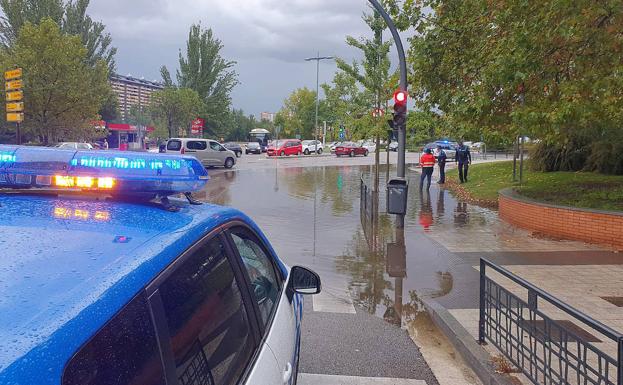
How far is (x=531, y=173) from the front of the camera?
72.6 feet

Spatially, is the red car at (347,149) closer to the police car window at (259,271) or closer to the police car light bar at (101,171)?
the police car window at (259,271)

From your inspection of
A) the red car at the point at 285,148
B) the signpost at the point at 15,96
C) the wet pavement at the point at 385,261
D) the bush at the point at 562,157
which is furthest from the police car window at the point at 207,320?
the red car at the point at 285,148

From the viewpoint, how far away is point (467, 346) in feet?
15.8

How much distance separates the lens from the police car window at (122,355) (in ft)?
3.86

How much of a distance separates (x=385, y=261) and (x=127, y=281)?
25.2 feet

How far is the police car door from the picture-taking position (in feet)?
7.98

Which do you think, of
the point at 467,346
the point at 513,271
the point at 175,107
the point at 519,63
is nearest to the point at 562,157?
the point at 519,63

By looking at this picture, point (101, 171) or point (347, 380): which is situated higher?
point (101, 171)

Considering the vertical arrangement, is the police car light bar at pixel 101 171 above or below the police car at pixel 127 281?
above

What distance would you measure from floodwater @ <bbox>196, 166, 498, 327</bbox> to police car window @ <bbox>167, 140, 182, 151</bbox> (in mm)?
9970

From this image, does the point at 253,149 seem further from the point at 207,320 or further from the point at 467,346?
the point at 207,320

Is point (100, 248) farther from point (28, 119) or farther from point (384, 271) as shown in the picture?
point (28, 119)

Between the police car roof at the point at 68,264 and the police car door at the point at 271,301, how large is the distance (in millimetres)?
419

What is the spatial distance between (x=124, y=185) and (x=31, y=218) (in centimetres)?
37
